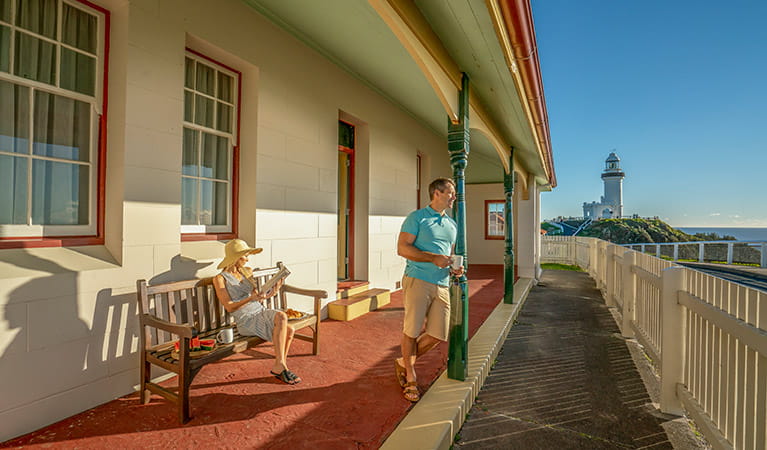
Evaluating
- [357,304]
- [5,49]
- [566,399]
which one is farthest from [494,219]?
[5,49]

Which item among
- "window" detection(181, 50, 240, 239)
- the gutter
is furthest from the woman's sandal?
the gutter

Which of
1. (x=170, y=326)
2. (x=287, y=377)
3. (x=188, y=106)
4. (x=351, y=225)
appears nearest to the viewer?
(x=170, y=326)

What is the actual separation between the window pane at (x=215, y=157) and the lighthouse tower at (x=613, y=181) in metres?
99.3

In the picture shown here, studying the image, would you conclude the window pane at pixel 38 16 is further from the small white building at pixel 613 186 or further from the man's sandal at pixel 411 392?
the small white building at pixel 613 186

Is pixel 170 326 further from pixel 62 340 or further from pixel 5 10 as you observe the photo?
pixel 5 10

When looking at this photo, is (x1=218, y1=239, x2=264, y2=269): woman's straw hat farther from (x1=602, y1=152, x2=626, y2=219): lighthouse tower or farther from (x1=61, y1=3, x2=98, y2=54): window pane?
(x1=602, y1=152, x2=626, y2=219): lighthouse tower

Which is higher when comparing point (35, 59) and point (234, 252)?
point (35, 59)

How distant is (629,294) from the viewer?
472cm

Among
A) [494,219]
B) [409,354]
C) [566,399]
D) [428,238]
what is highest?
[494,219]

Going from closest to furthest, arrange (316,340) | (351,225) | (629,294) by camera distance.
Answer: (316,340) → (629,294) → (351,225)

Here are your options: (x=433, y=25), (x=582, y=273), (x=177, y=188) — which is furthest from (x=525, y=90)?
(x=582, y=273)

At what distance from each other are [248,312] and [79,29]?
2455mm

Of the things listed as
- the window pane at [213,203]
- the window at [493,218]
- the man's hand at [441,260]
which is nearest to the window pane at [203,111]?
the window pane at [213,203]

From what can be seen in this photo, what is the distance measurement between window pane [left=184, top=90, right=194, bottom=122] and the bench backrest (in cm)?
154
